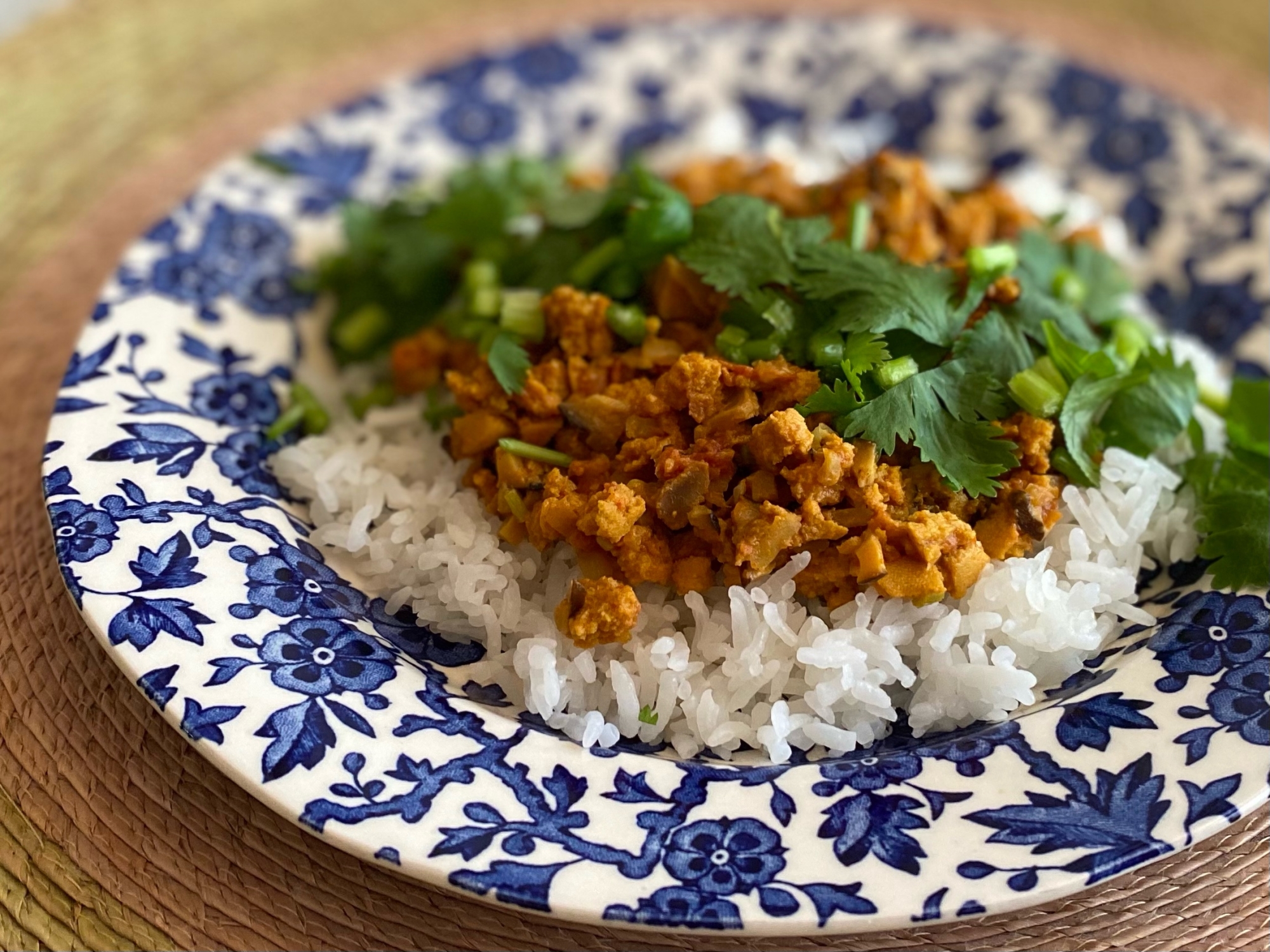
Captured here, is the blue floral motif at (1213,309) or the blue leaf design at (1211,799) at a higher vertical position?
the blue floral motif at (1213,309)

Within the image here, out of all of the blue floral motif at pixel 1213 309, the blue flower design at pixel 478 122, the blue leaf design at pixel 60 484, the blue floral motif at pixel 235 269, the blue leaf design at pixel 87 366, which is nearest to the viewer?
the blue leaf design at pixel 60 484

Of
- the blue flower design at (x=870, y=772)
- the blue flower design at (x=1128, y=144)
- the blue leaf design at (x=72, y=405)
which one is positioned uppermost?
the blue flower design at (x=1128, y=144)

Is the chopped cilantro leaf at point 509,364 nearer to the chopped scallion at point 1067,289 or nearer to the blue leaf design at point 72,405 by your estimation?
the blue leaf design at point 72,405

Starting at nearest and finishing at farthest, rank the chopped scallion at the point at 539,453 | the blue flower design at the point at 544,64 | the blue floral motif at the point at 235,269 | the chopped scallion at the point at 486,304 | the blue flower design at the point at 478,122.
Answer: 1. the chopped scallion at the point at 539,453
2. the chopped scallion at the point at 486,304
3. the blue floral motif at the point at 235,269
4. the blue flower design at the point at 478,122
5. the blue flower design at the point at 544,64

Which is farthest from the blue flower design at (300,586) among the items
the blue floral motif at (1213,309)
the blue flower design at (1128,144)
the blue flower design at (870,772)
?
the blue flower design at (1128,144)

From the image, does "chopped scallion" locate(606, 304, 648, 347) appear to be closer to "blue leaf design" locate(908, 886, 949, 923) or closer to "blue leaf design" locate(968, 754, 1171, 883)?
"blue leaf design" locate(968, 754, 1171, 883)

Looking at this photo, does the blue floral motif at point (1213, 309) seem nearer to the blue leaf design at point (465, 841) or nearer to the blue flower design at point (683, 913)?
the blue flower design at point (683, 913)

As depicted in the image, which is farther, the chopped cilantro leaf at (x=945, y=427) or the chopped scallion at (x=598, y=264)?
the chopped scallion at (x=598, y=264)

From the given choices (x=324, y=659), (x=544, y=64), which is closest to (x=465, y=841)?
(x=324, y=659)
